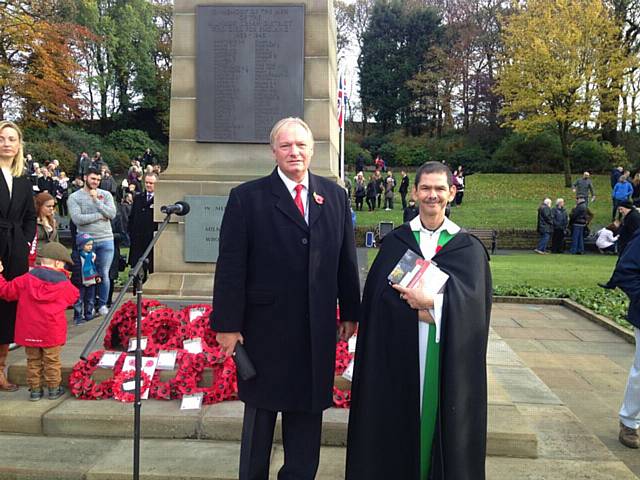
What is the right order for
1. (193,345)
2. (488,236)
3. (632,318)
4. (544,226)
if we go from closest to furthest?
(632,318) < (193,345) < (544,226) < (488,236)

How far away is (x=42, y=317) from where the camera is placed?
445cm

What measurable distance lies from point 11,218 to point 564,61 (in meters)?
32.5

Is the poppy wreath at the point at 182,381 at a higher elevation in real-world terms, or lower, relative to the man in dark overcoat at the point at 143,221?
lower

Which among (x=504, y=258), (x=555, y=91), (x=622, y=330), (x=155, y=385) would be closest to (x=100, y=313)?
(x=155, y=385)

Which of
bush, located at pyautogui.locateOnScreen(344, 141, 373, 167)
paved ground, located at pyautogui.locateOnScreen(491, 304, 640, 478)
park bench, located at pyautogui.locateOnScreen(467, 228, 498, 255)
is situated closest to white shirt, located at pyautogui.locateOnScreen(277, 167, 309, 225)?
paved ground, located at pyautogui.locateOnScreen(491, 304, 640, 478)

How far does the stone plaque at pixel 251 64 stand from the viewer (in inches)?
239

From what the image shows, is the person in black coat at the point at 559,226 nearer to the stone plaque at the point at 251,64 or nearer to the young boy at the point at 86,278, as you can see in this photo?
the stone plaque at the point at 251,64

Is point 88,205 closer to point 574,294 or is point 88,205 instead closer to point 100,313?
point 100,313

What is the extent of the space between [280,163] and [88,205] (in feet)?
16.1

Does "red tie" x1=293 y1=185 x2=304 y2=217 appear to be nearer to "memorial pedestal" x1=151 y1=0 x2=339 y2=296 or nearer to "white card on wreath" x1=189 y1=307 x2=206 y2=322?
"white card on wreath" x1=189 y1=307 x2=206 y2=322

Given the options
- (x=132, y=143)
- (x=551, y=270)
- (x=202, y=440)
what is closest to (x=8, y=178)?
(x=202, y=440)

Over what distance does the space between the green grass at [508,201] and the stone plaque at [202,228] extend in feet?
53.5

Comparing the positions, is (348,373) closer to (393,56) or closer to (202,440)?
(202,440)

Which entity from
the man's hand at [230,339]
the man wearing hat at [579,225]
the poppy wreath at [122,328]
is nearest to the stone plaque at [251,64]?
the poppy wreath at [122,328]
